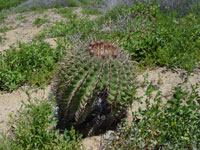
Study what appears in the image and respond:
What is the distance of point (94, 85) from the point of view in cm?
276

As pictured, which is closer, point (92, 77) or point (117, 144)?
point (92, 77)

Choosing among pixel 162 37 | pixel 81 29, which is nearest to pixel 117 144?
pixel 162 37

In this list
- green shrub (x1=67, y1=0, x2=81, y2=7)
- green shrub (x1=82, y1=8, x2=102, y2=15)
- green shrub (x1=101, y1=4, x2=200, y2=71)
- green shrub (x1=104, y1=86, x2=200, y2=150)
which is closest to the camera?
green shrub (x1=104, y1=86, x2=200, y2=150)

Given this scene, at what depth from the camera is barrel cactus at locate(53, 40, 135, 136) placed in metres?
2.78

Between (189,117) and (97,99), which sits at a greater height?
(97,99)

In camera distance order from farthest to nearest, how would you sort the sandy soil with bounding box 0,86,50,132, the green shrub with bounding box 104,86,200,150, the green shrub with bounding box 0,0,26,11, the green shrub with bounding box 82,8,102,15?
the green shrub with bounding box 0,0,26,11 < the green shrub with bounding box 82,8,102,15 < the sandy soil with bounding box 0,86,50,132 < the green shrub with bounding box 104,86,200,150

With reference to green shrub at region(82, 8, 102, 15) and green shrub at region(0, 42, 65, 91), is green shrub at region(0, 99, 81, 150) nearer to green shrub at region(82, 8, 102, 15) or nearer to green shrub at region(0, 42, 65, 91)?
green shrub at region(0, 42, 65, 91)

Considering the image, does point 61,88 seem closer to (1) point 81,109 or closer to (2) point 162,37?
(1) point 81,109

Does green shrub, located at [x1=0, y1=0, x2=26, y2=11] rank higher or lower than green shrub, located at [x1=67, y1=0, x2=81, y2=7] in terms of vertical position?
higher

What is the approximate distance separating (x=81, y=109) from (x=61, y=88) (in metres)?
0.36

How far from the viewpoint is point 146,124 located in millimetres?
2994

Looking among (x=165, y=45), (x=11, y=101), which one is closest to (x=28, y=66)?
(x=11, y=101)

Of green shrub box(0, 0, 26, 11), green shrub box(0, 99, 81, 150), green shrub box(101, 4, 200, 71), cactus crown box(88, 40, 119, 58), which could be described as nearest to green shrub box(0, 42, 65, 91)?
green shrub box(101, 4, 200, 71)

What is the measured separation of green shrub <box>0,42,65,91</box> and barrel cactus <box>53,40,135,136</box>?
1715 millimetres
